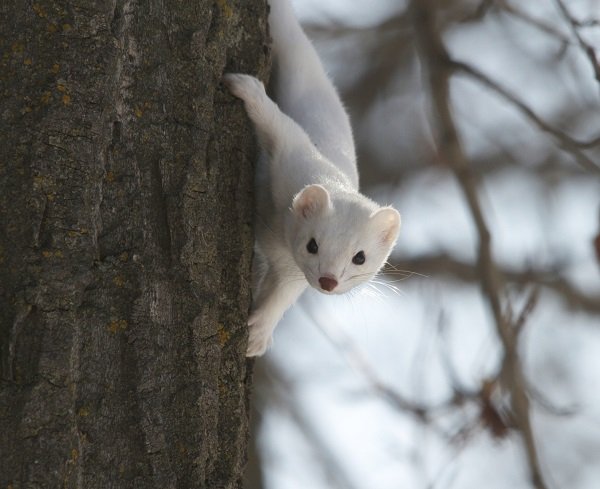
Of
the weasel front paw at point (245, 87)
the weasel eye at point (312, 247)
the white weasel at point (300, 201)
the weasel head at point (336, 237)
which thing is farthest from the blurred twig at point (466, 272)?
the weasel front paw at point (245, 87)

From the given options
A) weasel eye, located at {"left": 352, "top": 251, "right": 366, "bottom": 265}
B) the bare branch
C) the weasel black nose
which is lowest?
weasel eye, located at {"left": 352, "top": 251, "right": 366, "bottom": 265}

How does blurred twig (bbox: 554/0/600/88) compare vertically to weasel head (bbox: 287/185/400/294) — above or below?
above

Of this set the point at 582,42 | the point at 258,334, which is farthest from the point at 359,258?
the point at 582,42

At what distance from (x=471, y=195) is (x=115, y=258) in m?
1.89

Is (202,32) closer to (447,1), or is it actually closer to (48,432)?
(48,432)

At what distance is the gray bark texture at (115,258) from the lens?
192cm

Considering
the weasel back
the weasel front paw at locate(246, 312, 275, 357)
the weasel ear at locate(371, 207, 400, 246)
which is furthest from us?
the weasel back

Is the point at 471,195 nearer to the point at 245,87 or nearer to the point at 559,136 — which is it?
the point at 559,136

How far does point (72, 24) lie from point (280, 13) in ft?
5.02

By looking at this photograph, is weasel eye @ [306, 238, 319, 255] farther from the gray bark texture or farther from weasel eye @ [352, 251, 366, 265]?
the gray bark texture

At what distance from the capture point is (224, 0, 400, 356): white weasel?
3.02 m

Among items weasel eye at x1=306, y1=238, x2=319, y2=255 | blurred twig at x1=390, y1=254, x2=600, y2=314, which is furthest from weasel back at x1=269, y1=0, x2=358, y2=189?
blurred twig at x1=390, y1=254, x2=600, y2=314

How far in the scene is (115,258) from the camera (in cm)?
210

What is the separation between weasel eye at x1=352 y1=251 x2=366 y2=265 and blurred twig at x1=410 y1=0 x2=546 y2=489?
2.25 feet
